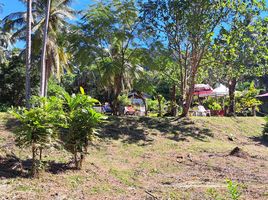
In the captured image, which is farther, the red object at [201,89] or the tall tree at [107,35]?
the red object at [201,89]

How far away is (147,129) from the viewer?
1222 cm

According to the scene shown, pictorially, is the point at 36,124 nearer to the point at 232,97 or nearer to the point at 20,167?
the point at 20,167

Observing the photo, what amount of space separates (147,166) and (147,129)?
397 centimetres

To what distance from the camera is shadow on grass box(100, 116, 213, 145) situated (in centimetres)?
1111

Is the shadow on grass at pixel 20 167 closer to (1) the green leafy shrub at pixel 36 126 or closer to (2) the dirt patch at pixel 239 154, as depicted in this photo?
(1) the green leafy shrub at pixel 36 126

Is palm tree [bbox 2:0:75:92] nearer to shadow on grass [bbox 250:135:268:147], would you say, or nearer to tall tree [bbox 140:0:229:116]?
tall tree [bbox 140:0:229:116]

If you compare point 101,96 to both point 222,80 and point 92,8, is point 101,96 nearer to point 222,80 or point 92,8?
point 222,80

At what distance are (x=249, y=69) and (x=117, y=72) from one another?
556 cm

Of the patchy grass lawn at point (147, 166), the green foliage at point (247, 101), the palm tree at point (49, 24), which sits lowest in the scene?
the patchy grass lawn at point (147, 166)

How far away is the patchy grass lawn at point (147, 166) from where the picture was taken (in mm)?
5727

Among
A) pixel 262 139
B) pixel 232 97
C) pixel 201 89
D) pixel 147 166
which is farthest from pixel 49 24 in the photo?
pixel 147 166

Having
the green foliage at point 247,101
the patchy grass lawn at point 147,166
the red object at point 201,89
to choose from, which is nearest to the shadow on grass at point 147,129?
the patchy grass lawn at point 147,166

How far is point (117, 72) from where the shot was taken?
572 inches

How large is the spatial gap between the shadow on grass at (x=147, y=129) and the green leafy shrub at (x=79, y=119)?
12.6ft
